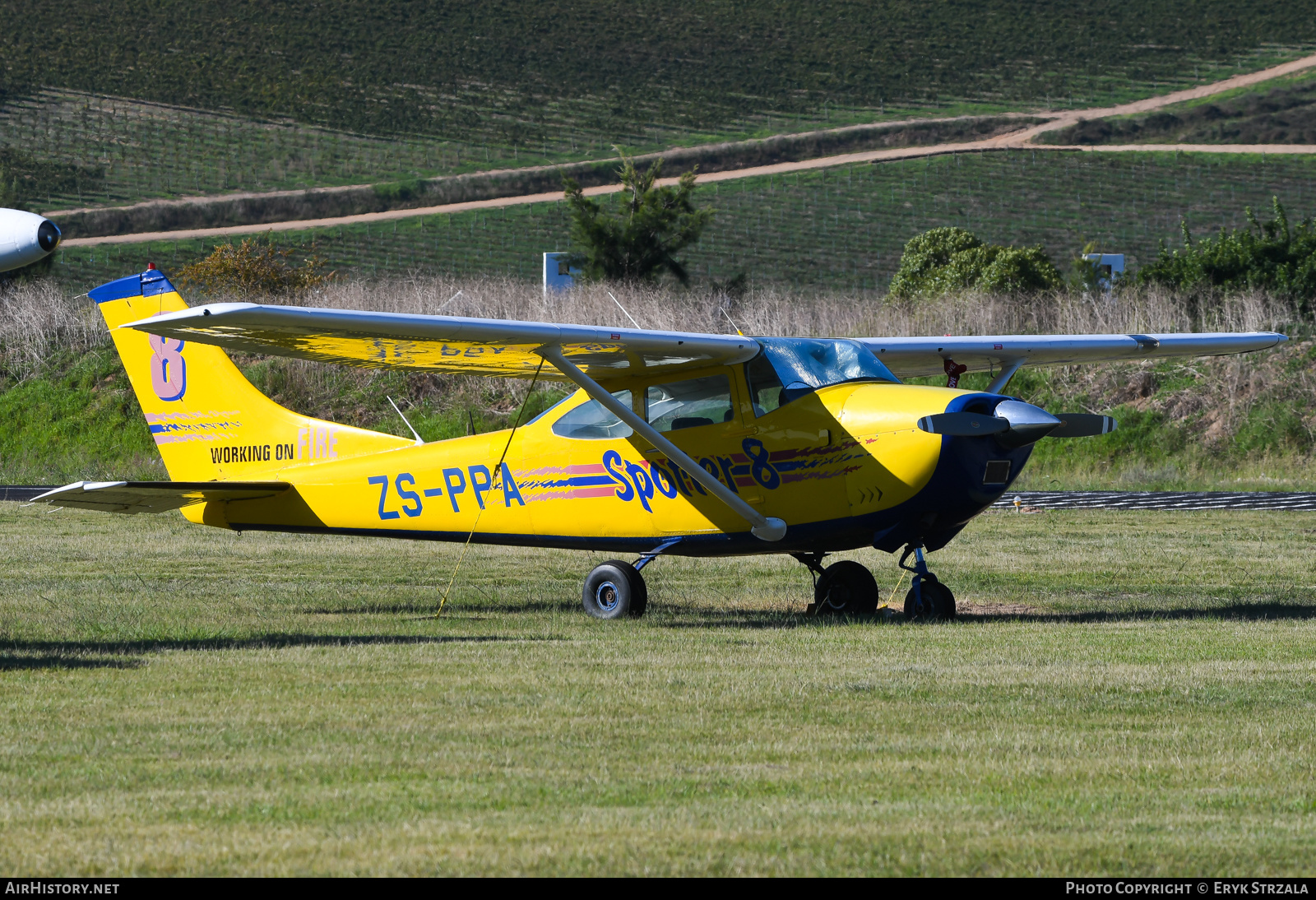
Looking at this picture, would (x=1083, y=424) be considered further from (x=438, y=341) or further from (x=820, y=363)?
(x=438, y=341)

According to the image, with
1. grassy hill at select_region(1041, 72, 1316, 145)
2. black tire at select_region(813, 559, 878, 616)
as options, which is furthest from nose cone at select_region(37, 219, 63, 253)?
grassy hill at select_region(1041, 72, 1316, 145)

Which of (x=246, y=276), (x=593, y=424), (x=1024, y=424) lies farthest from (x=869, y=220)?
(x=1024, y=424)

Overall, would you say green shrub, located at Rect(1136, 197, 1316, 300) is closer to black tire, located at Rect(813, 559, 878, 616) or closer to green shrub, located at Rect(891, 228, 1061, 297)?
green shrub, located at Rect(891, 228, 1061, 297)

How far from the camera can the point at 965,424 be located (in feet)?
36.6

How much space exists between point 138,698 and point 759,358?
19.9ft

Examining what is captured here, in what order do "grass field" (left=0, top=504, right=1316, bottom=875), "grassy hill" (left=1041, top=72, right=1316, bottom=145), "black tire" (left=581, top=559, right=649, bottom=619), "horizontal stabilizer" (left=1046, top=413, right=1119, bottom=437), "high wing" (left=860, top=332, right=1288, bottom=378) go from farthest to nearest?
"grassy hill" (left=1041, top=72, right=1316, bottom=145) < "high wing" (left=860, top=332, right=1288, bottom=378) < "black tire" (left=581, top=559, right=649, bottom=619) < "horizontal stabilizer" (left=1046, top=413, right=1119, bottom=437) < "grass field" (left=0, top=504, right=1316, bottom=875)

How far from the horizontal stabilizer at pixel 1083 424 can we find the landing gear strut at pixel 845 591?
2.07m

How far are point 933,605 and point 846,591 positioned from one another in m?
0.80

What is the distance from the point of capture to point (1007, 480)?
11.5 m

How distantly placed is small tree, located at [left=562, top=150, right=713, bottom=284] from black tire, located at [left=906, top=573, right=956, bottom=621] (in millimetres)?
30651

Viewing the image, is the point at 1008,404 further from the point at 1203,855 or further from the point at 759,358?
the point at 1203,855

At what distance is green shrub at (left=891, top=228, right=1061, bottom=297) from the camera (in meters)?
39.6

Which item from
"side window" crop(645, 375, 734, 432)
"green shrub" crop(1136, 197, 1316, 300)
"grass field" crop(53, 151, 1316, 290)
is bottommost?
"side window" crop(645, 375, 734, 432)
